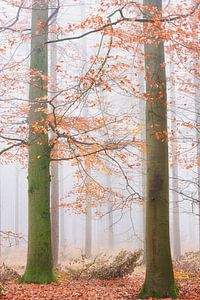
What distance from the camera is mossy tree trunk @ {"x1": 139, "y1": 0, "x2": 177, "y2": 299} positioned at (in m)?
7.65

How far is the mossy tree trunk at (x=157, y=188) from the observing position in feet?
25.1

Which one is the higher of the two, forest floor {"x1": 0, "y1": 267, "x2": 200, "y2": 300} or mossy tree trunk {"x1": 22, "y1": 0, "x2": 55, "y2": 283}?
mossy tree trunk {"x1": 22, "y1": 0, "x2": 55, "y2": 283}

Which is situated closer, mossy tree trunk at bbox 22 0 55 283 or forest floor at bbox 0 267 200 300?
forest floor at bbox 0 267 200 300

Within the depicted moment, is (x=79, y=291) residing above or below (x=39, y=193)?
below

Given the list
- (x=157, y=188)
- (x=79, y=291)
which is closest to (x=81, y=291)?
(x=79, y=291)

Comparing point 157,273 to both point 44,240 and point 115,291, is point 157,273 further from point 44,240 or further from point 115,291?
point 44,240

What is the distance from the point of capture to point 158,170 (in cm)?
780

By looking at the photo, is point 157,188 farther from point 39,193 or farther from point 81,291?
point 39,193

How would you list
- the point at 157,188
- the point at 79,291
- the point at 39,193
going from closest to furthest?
the point at 157,188
the point at 79,291
the point at 39,193

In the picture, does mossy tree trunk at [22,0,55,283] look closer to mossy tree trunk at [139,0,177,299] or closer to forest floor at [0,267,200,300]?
forest floor at [0,267,200,300]

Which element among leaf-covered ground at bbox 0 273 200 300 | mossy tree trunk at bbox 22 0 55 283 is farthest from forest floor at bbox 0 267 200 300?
mossy tree trunk at bbox 22 0 55 283

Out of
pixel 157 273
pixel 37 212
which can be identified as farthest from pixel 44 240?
pixel 157 273

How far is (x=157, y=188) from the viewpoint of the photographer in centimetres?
773

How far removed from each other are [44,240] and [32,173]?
1765 millimetres
